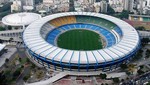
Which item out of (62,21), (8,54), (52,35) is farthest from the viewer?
(62,21)

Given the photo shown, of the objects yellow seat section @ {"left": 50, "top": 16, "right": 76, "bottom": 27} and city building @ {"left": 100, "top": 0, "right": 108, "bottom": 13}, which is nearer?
yellow seat section @ {"left": 50, "top": 16, "right": 76, "bottom": 27}

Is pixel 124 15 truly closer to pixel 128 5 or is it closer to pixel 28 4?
pixel 128 5

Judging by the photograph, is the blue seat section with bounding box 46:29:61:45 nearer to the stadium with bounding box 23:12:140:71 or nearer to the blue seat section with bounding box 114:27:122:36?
the stadium with bounding box 23:12:140:71

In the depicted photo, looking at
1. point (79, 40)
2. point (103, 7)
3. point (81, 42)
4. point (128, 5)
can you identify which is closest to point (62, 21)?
point (79, 40)

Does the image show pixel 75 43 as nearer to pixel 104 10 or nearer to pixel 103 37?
pixel 103 37

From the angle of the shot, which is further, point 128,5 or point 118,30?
point 128,5

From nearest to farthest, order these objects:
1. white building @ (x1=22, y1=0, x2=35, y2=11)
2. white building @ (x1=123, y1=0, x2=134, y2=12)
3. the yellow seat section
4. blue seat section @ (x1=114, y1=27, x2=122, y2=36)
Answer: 1. blue seat section @ (x1=114, y1=27, x2=122, y2=36)
2. the yellow seat section
3. white building @ (x1=123, y1=0, x2=134, y2=12)
4. white building @ (x1=22, y1=0, x2=35, y2=11)

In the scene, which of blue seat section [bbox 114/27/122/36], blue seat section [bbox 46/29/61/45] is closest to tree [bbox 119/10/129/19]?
blue seat section [bbox 114/27/122/36]

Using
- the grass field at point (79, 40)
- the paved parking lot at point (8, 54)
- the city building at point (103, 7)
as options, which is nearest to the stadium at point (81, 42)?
the grass field at point (79, 40)

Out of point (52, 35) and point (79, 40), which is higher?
point (52, 35)
